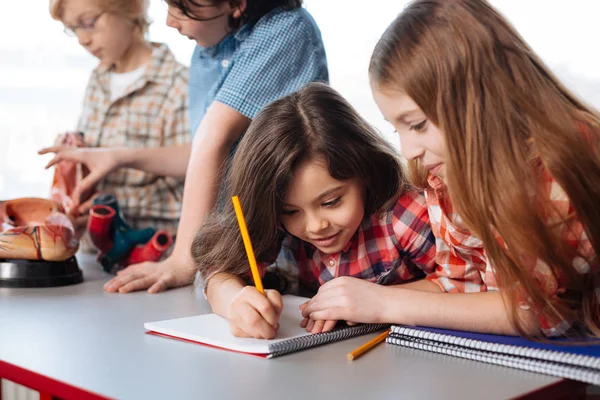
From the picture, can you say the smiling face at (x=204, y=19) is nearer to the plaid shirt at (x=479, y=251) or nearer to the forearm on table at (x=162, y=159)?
the forearm on table at (x=162, y=159)

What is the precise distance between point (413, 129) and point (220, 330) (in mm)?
374

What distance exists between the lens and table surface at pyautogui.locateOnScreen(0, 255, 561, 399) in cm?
75

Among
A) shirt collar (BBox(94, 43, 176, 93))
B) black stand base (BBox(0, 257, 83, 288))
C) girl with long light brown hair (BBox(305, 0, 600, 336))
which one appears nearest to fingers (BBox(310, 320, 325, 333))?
girl with long light brown hair (BBox(305, 0, 600, 336))

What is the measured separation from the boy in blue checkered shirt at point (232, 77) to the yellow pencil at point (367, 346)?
1.80ft

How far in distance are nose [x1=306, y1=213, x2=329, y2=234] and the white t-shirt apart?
104cm

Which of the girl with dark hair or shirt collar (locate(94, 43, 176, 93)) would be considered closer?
the girl with dark hair

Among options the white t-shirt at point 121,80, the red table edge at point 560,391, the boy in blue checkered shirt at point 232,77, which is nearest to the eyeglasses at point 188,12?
the boy in blue checkered shirt at point 232,77

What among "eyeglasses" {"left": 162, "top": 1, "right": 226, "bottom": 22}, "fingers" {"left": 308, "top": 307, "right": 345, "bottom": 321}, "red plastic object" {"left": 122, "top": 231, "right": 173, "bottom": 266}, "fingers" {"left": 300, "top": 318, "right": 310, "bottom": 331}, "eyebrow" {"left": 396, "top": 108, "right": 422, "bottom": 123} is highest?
"eyeglasses" {"left": 162, "top": 1, "right": 226, "bottom": 22}

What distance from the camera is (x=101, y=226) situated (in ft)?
5.18

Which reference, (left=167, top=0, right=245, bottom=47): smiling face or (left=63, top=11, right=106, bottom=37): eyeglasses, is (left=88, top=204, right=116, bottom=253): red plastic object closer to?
(left=167, top=0, right=245, bottom=47): smiling face

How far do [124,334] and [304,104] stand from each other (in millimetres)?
443

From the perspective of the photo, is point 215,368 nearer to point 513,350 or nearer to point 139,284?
point 513,350

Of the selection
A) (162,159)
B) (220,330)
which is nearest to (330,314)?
(220,330)

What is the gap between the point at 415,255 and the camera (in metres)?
1.16
